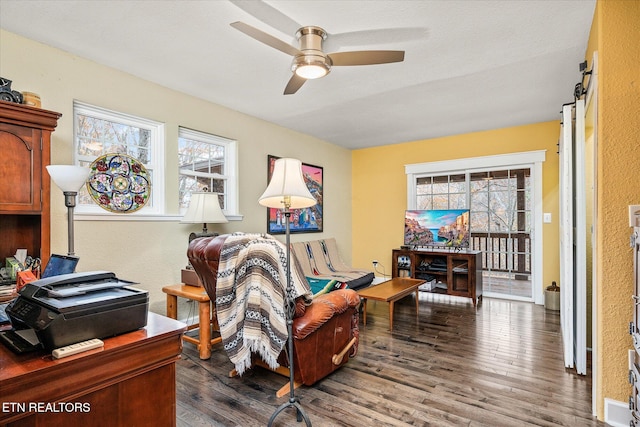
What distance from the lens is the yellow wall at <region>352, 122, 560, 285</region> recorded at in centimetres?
456

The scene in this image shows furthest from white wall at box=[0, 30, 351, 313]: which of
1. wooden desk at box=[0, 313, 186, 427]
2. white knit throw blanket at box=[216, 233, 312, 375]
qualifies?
wooden desk at box=[0, 313, 186, 427]

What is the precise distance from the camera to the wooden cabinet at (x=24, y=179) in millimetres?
2061

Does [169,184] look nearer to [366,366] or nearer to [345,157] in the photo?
[366,366]

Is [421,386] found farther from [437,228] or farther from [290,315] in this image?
[437,228]

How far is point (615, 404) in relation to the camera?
1.88 metres

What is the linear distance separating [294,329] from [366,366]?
0.88 m

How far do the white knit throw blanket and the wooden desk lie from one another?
921 mm

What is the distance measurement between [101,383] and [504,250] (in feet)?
17.1

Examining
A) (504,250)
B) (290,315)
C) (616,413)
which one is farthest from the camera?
(504,250)

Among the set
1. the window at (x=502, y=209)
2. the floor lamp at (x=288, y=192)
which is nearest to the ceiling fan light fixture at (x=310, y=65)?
the floor lamp at (x=288, y=192)

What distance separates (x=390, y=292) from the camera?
373 cm

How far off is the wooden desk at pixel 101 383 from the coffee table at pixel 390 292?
260 centimetres

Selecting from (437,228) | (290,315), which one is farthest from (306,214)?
(290,315)

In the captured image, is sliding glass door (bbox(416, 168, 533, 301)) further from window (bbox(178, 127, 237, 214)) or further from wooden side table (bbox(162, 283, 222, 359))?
wooden side table (bbox(162, 283, 222, 359))
